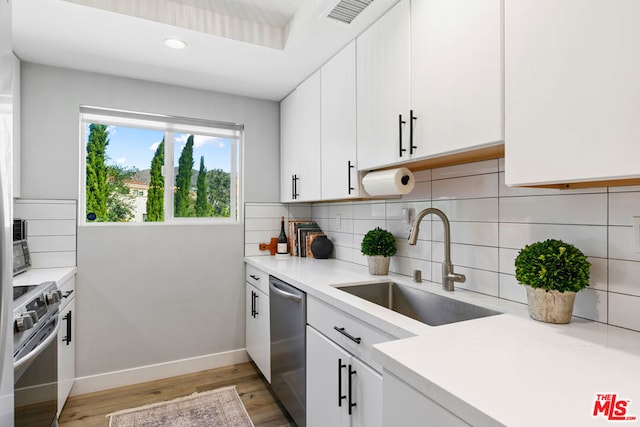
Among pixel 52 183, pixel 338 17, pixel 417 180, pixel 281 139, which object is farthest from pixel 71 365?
pixel 338 17

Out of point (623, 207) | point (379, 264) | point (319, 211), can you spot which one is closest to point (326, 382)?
point (379, 264)

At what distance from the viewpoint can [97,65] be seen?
2342 mm

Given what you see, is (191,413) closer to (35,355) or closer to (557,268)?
(35,355)

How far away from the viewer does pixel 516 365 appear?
806 mm

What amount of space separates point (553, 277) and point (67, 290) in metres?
2.54

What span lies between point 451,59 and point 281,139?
6.31 feet

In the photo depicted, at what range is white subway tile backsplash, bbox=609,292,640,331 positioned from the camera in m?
1.05

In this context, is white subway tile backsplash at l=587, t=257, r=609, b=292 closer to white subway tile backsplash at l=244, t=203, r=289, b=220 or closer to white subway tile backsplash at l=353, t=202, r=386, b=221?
white subway tile backsplash at l=353, t=202, r=386, b=221

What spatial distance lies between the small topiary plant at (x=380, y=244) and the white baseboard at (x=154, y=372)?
1587 millimetres

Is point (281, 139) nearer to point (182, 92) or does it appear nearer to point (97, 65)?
point (182, 92)

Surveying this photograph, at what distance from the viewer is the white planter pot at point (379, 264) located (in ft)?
6.47

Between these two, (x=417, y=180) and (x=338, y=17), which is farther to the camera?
(x=417, y=180)

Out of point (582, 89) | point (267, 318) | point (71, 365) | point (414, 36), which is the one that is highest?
point (414, 36)

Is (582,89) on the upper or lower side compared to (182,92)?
lower
